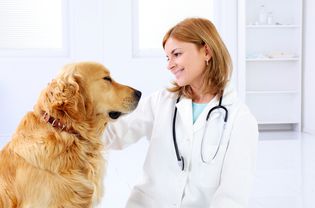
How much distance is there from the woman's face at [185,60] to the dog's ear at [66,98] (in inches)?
16.5

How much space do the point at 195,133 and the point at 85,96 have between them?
44 centimetres

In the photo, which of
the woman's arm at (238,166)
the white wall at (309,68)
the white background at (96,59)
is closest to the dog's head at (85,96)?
the woman's arm at (238,166)

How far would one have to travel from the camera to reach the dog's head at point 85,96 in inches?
63.2

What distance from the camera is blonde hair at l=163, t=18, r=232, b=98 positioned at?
188 centimetres

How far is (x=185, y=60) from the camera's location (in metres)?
1.89

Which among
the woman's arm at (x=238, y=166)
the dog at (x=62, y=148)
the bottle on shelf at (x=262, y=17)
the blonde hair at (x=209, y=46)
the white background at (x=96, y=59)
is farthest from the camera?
the bottle on shelf at (x=262, y=17)

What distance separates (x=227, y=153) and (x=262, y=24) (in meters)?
4.88

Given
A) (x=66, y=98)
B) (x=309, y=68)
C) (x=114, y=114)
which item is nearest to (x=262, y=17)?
(x=309, y=68)

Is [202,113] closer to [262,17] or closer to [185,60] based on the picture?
[185,60]

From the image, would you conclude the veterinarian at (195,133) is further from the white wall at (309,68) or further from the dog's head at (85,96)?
the white wall at (309,68)

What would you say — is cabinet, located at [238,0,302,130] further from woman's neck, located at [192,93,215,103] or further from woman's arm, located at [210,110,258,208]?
woman's arm, located at [210,110,258,208]

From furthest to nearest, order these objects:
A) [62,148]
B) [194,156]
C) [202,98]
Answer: [202,98] → [194,156] → [62,148]

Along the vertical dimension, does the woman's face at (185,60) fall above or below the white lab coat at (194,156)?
above

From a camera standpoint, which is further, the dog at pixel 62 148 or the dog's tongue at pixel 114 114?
the dog's tongue at pixel 114 114
